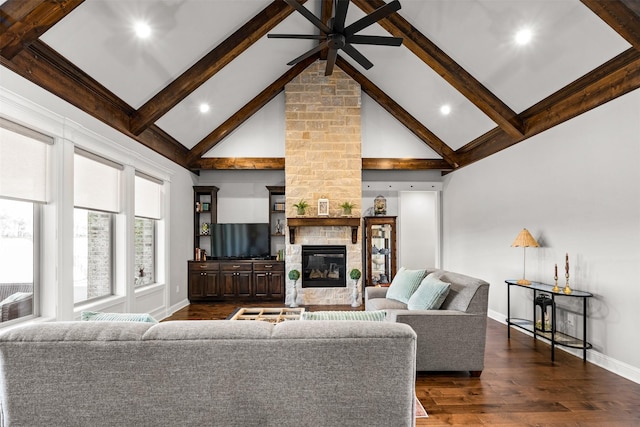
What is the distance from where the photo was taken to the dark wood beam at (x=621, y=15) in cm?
289

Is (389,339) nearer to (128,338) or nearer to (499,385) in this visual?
(128,338)

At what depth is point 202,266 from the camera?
671 centimetres

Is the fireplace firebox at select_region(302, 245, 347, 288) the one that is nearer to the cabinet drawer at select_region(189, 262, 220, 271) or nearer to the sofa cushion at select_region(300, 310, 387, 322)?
the cabinet drawer at select_region(189, 262, 220, 271)

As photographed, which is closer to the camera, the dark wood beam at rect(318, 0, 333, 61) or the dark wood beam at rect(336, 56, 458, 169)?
the dark wood beam at rect(318, 0, 333, 61)

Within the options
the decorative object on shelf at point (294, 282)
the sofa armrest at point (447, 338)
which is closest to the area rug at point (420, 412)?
the sofa armrest at point (447, 338)

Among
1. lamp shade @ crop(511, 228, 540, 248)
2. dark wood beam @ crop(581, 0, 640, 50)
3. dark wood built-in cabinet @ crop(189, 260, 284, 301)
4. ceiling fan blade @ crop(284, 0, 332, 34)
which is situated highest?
ceiling fan blade @ crop(284, 0, 332, 34)

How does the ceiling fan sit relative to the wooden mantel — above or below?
above

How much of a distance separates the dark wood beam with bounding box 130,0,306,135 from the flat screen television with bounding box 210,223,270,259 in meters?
2.84

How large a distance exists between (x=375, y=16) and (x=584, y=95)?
91.8 inches

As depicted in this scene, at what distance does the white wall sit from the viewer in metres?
3.22

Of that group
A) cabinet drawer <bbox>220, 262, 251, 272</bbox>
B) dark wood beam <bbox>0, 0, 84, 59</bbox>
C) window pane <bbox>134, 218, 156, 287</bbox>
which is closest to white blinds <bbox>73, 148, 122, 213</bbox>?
window pane <bbox>134, 218, 156, 287</bbox>

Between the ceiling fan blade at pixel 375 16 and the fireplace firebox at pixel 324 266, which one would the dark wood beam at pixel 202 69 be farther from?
the fireplace firebox at pixel 324 266

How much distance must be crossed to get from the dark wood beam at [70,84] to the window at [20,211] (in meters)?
0.45

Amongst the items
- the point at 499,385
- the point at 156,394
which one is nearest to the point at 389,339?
the point at 156,394
